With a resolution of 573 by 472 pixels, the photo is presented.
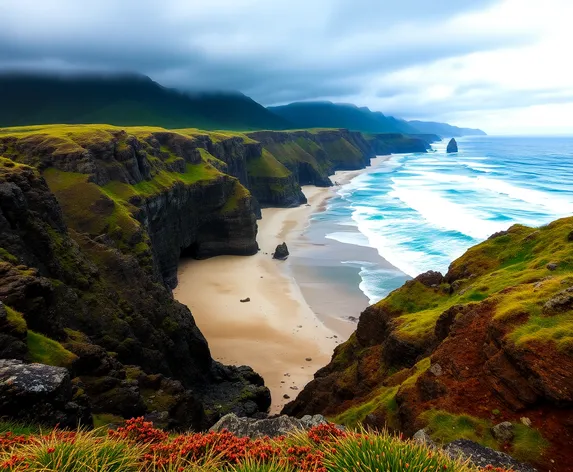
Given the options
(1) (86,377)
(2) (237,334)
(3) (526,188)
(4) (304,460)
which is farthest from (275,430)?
(3) (526,188)

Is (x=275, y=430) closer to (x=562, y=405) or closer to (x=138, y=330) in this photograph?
(x=562, y=405)

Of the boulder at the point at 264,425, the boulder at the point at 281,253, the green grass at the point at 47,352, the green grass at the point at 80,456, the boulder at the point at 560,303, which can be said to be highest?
the boulder at the point at 560,303

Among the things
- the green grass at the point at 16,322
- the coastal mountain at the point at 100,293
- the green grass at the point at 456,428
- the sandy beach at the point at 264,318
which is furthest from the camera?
the sandy beach at the point at 264,318

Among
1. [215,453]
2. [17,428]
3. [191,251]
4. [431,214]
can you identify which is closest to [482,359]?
[215,453]

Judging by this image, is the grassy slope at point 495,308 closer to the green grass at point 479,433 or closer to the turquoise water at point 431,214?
the green grass at point 479,433

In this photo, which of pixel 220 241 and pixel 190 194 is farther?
pixel 220 241

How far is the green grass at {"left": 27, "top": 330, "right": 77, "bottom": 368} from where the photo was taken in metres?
16.3

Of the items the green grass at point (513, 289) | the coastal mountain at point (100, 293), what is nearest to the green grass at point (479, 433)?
the green grass at point (513, 289)

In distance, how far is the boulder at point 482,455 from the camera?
35.1 ft

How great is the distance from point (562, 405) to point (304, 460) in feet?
27.5

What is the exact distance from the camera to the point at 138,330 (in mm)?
26703

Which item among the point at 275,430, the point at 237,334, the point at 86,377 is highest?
the point at 275,430

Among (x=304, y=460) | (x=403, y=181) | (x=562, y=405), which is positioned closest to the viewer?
(x=304, y=460)

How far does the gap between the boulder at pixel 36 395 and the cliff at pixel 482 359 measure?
10.4 metres
